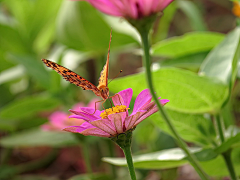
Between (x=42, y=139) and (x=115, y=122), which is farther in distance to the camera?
(x=42, y=139)

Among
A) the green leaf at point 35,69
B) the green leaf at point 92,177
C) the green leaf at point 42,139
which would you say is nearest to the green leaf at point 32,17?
the green leaf at point 35,69

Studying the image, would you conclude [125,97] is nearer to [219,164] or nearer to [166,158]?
[166,158]

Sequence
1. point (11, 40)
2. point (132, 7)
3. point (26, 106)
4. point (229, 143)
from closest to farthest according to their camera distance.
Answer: point (132, 7) < point (229, 143) < point (26, 106) < point (11, 40)

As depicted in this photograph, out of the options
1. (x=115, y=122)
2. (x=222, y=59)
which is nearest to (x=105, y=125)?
(x=115, y=122)

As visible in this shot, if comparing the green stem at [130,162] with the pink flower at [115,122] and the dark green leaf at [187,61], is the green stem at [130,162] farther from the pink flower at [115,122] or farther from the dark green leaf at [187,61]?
the dark green leaf at [187,61]

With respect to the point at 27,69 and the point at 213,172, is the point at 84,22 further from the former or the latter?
the point at 213,172

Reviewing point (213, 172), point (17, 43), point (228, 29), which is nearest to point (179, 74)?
point (213, 172)

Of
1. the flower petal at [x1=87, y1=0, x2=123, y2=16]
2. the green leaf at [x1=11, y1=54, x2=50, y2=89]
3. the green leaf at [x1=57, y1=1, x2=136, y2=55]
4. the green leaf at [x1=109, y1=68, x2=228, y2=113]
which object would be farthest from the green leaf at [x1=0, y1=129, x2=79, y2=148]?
the flower petal at [x1=87, y1=0, x2=123, y2=16]

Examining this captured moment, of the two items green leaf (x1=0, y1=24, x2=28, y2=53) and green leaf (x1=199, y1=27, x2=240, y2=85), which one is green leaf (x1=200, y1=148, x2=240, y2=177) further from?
green leaf (x1=0, y1=24, x2=28, y2=53)
